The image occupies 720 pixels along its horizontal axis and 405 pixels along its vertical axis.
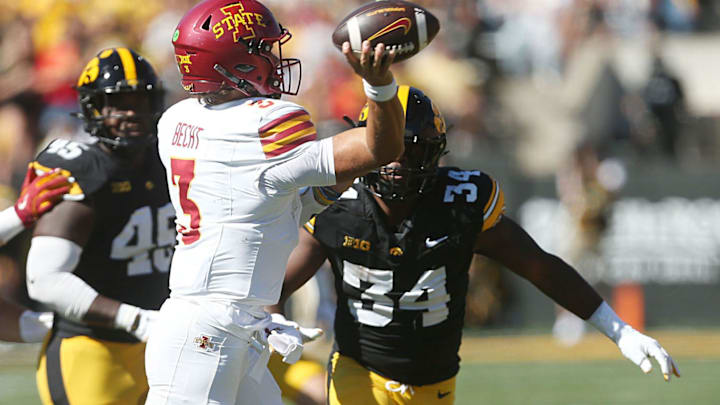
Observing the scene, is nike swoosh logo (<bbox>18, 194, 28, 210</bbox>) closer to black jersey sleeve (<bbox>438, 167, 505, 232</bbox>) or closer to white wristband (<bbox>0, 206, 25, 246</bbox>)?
white wristband (<bbox>0, 206, 25, 246</bbox>)

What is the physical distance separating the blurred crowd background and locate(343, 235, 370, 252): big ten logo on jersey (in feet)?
19.4

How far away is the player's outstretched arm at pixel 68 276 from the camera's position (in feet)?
12.9

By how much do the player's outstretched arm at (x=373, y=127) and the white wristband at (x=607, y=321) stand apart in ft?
4.18

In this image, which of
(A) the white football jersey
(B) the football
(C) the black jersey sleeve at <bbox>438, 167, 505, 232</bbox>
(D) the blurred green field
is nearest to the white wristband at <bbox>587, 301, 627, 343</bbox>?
(C) the black jersey sleeve at <bbox>438, 167, 505, 232</bbox>

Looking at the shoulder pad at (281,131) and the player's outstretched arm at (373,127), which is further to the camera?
the shoulder pad at (281,131)

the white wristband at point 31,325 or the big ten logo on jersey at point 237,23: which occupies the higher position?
the big ten logo on jersey at point 237,23

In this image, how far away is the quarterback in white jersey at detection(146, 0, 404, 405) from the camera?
124 inches

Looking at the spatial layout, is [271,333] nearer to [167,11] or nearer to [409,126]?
[409,126]

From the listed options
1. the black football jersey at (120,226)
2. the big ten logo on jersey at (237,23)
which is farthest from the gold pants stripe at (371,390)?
the big ten logo on jersey at (237,23)

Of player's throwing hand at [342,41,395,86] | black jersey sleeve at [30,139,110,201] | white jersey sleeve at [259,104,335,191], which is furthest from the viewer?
black jersey sleeve at [30,139,110,201]

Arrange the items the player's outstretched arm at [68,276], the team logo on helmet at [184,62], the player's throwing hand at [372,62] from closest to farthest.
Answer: the player's throwing hand at [372,62], the team logo on helmet at [184,62], the player's outstretched arm at [68,276]

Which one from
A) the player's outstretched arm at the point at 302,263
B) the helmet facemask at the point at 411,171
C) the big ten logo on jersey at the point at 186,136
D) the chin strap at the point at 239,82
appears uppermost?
the chin strap at the point at 239,82

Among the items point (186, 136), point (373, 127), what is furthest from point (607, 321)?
point (186, 136)

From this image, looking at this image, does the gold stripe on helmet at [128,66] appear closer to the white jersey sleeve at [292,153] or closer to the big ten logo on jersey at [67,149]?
the big ten logo on jersey at [67,149]
